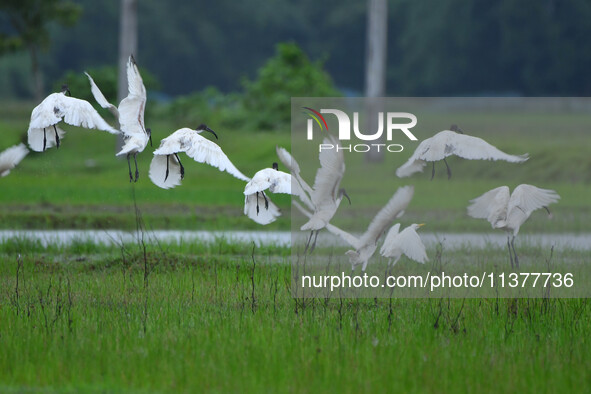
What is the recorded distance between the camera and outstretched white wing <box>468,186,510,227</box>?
247 inches

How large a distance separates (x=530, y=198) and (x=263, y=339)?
7.15ft

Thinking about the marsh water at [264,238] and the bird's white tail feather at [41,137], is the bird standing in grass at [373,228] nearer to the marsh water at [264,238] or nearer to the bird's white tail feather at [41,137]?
the marsh water at [264,238]

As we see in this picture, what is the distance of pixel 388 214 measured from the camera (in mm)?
5762

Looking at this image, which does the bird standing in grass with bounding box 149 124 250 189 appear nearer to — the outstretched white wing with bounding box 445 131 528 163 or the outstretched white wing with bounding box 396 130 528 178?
the outstretched white wing with bounding box 396 130 528 178

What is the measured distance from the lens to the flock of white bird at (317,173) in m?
6.00

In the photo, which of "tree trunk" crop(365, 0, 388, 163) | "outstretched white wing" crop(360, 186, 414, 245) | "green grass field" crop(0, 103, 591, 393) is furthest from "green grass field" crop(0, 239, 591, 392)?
"tree trunk" crop(365, 0, 388, 163)

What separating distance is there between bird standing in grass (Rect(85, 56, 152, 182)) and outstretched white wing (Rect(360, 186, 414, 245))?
68.3 inches

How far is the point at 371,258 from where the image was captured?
6.29 meters

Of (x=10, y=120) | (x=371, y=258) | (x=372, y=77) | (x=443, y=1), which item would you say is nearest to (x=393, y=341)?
(x=371, y=258)

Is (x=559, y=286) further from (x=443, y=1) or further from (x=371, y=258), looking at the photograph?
(x=443, y=1)

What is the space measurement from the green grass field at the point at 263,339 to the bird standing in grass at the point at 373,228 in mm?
368

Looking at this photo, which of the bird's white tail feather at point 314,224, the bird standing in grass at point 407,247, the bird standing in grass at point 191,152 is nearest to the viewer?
the bird standing in grass at point 407,247

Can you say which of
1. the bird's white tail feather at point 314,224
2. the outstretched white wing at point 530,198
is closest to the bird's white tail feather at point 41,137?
the bird's white tail feather at point 314,224

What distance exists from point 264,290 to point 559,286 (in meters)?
2.24
